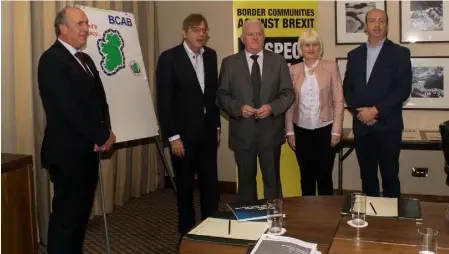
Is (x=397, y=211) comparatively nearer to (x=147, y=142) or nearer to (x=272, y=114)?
(x=272, y=114)

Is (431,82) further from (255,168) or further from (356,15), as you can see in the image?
(255,168)

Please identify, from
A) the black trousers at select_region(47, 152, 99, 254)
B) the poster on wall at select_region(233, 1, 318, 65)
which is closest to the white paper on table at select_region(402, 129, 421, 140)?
the poster on wall at select_region(233, 1, 318, 65)

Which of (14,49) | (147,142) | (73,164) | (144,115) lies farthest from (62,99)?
(147,142)

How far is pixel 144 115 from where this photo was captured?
3.68 metres

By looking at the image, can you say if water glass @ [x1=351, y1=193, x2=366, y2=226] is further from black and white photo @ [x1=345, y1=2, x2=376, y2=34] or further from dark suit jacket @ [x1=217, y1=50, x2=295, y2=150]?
black and white photo @ [x1=345, y1=2, x2=376, y2=34]

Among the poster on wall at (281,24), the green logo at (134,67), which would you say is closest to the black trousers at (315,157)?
the poster on wall at (281,24)

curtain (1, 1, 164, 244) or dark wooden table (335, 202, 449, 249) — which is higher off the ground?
curtain (1, 1, 164, 244)

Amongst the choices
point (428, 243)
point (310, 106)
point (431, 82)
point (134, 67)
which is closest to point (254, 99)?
point (310, 106)

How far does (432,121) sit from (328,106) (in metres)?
1.42

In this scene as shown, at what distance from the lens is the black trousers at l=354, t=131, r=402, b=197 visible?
3182 millimetres

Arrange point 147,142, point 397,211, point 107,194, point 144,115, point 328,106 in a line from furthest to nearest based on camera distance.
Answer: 1. point 147,142
2. point 107,194
3. point 144,115
4. point 328,106
5. point 397,211

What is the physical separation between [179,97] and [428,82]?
2.27m

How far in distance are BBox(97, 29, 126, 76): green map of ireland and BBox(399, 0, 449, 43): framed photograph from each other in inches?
94.3

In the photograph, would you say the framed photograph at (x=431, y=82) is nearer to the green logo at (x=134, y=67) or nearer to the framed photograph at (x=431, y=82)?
the framed photograph at (x=431, y=82)
